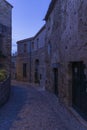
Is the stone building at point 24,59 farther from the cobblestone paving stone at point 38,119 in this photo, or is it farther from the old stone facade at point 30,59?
the cobblestone paving stone at point 38,119

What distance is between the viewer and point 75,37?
8422 millimetres

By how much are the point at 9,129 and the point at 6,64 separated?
1407cm

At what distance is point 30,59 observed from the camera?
→ 2972 centimetres

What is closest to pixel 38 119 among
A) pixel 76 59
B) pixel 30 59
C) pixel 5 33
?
pixel 76 59

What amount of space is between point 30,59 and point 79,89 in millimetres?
21222

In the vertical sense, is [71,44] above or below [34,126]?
above

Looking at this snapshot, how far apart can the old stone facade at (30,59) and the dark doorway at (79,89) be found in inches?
577

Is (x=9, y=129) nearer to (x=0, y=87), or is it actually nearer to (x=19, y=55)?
(x=0, y=87)


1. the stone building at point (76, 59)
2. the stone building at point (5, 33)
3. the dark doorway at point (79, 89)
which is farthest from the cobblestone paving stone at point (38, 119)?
the stone building at point (5, 33)

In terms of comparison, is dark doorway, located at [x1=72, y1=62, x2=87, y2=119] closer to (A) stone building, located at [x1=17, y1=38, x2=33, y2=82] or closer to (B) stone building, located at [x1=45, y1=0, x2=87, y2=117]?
(B) stone building, located at [x1=45, y1=0, x2=87, y2=117]

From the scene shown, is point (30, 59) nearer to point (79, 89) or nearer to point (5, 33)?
point (5, 33)

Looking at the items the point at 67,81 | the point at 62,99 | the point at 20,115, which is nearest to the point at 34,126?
the point at 20,115

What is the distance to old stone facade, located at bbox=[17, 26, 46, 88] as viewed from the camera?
26106 mm

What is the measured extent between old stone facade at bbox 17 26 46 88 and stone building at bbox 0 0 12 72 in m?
4.15
